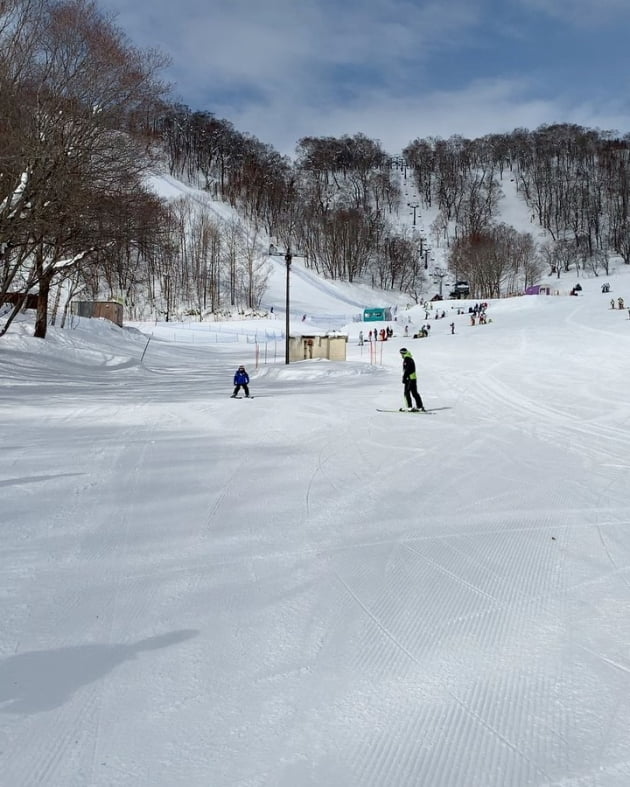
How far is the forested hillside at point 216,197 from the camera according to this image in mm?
16078

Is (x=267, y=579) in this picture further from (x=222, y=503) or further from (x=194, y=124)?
(x=194, y=124)

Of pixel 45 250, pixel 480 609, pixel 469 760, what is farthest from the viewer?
pixel 45 250

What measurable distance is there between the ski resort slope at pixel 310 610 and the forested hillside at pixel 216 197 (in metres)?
9.67

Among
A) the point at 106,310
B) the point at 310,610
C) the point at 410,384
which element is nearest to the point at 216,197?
the point at 106,310

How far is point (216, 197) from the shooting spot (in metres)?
105

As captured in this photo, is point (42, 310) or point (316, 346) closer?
point (42, 310)

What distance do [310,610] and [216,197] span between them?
356ft

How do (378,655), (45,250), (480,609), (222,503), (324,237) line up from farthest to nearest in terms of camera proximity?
(324,237) < (45,250) < (222,503) < (480,609) < (378,655)

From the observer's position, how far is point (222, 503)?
6.39m

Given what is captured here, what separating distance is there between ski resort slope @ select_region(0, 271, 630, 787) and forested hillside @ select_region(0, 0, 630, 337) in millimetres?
9667

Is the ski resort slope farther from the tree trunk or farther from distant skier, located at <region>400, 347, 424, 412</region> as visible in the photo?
the tree trunk

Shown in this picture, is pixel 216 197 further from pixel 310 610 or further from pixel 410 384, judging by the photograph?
pixel 310 610

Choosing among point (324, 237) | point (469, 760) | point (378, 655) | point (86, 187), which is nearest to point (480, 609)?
point (378, 655)

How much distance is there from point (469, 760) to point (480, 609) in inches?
59.8
